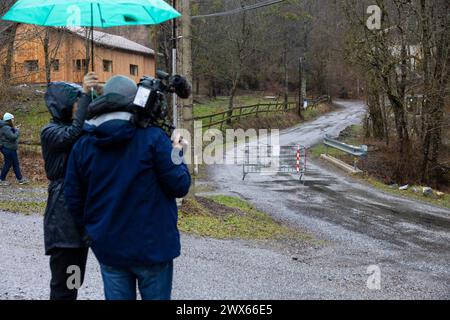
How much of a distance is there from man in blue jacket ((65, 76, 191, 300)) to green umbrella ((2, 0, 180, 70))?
4.54 feet

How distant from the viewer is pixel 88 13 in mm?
4848

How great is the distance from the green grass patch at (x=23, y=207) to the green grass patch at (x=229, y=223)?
3211 millimetres

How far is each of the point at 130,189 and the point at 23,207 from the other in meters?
8.82

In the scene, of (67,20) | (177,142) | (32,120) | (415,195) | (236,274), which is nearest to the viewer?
(177,142)

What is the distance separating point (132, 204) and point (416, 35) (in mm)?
19059

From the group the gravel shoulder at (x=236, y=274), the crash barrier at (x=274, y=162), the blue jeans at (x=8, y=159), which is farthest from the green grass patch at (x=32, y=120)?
the gravel shoulder at (x=236, y=274)

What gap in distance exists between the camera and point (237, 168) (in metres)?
21.6

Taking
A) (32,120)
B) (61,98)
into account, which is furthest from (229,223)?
(32,120)

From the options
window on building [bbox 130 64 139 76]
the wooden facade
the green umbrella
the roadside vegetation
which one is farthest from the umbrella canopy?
window on building [bbox 130 64 139 76]

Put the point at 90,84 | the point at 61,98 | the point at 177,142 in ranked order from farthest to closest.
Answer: the point at 61,98 < the point at 90,84 < the point at 177,142

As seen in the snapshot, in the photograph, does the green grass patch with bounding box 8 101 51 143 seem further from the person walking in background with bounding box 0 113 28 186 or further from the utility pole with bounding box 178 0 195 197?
the utility pole with bounding box 178 0 195 197

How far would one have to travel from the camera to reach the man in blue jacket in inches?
128

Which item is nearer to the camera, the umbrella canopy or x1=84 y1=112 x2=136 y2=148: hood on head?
x1=84 y1=112 x2=136 y2=148: hood on head

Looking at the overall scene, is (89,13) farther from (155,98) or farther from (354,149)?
(354,149)
